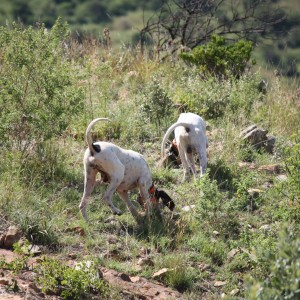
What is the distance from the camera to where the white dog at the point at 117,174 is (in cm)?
821

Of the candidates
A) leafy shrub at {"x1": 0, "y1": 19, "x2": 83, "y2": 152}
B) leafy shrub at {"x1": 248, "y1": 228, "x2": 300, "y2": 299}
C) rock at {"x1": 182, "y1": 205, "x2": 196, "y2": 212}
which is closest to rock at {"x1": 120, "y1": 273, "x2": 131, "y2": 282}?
rock at {"x1": 182, "y1": 205, "x2": 196, "y2": 212}

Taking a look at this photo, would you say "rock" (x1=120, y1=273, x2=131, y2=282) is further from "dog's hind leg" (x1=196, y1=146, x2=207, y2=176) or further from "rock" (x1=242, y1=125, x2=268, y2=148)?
"rock" (x1=242, y1=125, x2=268, y2=148)

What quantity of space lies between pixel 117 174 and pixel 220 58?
6264mm

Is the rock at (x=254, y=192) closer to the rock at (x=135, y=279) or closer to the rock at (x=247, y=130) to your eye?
the rock at (x=247, y=130)

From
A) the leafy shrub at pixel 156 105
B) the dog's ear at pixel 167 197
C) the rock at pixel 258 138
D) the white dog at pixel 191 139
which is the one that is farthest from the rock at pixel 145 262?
the leafy shrub at pixel 156 105

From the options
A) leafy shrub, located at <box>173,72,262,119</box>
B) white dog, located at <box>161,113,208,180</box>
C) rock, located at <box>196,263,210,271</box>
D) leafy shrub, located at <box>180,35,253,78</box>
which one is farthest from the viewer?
leafy shrub, located at <box>180,35,253,78</box>

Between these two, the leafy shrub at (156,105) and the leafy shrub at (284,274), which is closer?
the leafy shrub at (284,274)

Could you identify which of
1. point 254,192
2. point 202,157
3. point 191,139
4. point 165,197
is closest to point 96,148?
point 165,197

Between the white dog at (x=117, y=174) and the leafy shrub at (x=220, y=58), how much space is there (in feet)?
17.9

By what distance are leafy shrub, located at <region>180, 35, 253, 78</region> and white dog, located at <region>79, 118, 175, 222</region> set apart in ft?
17.9

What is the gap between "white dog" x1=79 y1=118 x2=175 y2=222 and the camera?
821cm

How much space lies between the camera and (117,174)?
8.31m

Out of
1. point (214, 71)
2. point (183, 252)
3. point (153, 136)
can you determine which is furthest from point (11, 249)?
point (214, 71)

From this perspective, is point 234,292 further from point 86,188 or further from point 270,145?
point 270,145
